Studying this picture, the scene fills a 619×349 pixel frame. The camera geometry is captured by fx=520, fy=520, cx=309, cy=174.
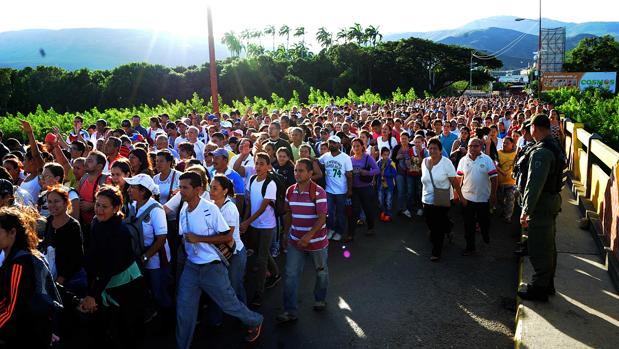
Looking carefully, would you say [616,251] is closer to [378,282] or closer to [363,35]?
[378,282]

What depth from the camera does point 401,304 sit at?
595 centimetres

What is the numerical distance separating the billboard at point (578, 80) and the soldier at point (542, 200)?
176ft

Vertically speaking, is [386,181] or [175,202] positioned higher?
[175,202]

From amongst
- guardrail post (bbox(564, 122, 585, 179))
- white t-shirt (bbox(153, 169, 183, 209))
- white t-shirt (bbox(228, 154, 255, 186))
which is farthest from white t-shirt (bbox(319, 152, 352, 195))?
guardrail post (bbox(564, 122, 585, 179))

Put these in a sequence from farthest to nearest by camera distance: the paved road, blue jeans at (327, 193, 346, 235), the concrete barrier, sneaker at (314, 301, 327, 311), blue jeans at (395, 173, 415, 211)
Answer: blue jeans at (395, 173, 415, 211) < blue jeans at (327, 193, 346, 235) < the concrete barrier < sneaker at (314, 301, 327, 311) < the paved road

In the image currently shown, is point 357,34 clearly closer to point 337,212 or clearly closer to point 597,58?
point 597,58

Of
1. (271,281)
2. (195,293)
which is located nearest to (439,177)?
(271,281)

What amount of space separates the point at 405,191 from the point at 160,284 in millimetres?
5808

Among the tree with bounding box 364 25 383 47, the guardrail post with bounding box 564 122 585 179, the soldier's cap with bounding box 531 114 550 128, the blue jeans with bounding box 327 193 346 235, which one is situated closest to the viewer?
the soldier's cap with bounding box 531 114 550 128

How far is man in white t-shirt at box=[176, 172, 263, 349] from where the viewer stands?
14.9 ft

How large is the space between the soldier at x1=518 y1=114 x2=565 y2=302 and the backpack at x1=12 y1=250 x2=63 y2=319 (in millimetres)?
4265

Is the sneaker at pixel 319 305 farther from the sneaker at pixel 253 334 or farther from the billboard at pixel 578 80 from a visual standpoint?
the billboard at pixel 578 80

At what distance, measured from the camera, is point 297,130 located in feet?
28.6

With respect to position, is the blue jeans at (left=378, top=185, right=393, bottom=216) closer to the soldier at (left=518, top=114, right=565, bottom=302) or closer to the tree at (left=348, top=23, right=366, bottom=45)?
the soldier at (left=518, top=114, right=565, bottom=302)
